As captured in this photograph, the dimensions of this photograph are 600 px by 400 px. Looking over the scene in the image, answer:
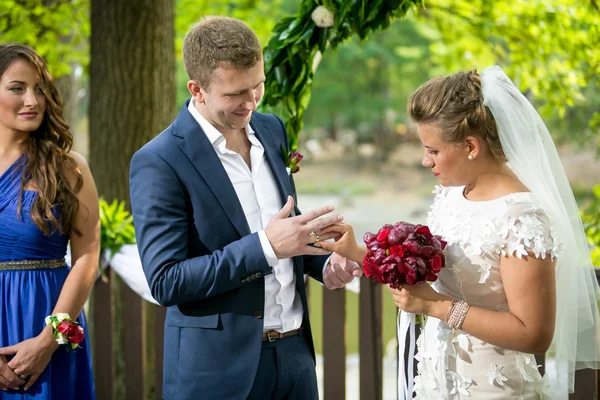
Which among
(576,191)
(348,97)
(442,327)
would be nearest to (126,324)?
(442,327)

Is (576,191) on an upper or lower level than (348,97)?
lower

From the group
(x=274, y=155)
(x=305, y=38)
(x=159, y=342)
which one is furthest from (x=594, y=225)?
(x=274, y=155)

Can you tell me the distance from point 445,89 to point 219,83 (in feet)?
2.47

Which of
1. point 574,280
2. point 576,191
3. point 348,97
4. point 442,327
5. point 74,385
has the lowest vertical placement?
point 74,385

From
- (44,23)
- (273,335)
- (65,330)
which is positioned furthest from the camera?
(44,23)

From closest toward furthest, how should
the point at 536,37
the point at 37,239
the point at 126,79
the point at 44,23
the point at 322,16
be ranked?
the point at 37,239
the point at 322,16
the point at 126,79
the point at 44,23
the point at 536,37

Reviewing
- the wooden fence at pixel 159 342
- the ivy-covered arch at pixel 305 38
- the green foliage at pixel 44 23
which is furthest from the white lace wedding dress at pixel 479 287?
the green foliage at pixel 44 23

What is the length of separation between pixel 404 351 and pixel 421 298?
362 millimetres

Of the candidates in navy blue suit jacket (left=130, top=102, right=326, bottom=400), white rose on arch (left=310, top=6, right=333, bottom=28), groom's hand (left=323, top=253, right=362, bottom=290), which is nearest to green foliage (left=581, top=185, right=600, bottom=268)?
white rose on arch (left=310, top=6, right=333, bottom=28)

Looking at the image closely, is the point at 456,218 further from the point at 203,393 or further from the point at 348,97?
the point at 348,97

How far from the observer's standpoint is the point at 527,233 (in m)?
2.26

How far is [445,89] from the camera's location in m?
2.42

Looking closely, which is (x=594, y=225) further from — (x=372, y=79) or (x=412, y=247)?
(x=372, y=79)

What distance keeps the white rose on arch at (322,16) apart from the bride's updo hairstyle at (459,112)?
163cm
